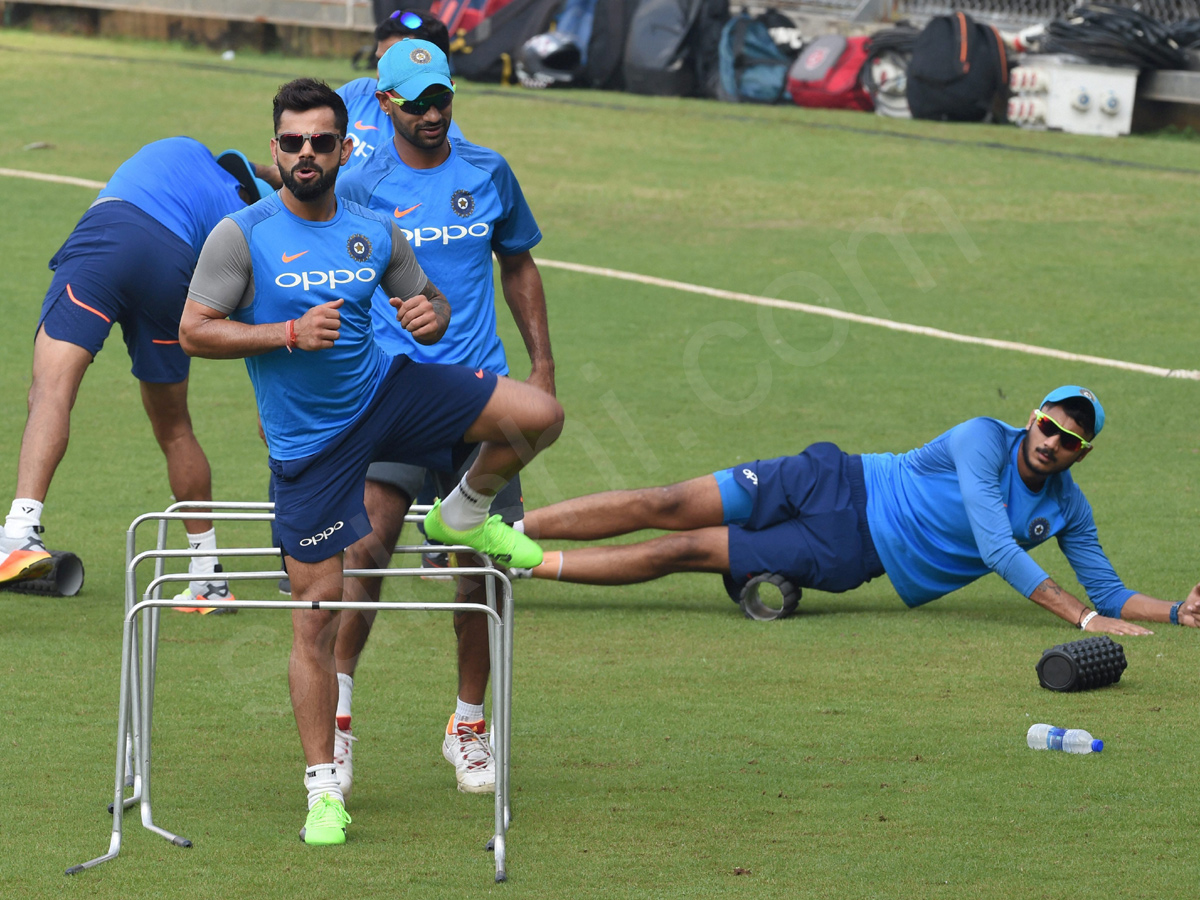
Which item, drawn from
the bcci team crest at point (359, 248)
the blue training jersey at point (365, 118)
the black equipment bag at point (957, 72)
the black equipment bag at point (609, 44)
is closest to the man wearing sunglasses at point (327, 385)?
the bcci team crest at point (359, 248)

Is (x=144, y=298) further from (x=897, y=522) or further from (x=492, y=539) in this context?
(x=897, y=522)

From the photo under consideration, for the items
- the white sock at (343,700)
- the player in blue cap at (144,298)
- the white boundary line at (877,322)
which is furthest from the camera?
the white boundary line at (877,322)

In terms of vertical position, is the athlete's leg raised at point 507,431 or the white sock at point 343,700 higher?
the athlete's leg raised at point 507,431

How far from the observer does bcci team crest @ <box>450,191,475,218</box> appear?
5.36m

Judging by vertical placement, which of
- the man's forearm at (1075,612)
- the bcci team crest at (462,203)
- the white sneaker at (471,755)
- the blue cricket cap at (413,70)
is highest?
the blue cricket cap at (413,70)

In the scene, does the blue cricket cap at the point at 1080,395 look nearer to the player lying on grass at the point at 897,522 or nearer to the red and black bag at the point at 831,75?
the player lying on grass at the point at 897,522

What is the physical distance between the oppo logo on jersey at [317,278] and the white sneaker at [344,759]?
128 centimetres

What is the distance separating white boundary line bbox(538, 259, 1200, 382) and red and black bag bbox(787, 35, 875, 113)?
704 cm

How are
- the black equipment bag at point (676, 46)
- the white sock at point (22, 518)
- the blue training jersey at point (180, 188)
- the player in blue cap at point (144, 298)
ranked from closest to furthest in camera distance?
1. the white sock at point (22, 518)
2. the player in blue cap at point (144, 298)
3. the blue training jersey at point (180, 188)
4. the black equipment bag at point (676, 46)

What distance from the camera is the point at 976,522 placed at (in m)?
6.80

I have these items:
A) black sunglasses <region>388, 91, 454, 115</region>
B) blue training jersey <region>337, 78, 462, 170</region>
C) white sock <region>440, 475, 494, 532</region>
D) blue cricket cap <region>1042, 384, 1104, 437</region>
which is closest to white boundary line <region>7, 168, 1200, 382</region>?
blue cricket cap <region>1042, 384, 1104, 437</region>

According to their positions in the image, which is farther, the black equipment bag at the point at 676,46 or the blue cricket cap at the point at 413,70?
the black equipment bag at the point at 676,46

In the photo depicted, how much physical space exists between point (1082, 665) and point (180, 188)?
14.0ft

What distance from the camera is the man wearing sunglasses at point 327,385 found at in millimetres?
4352
